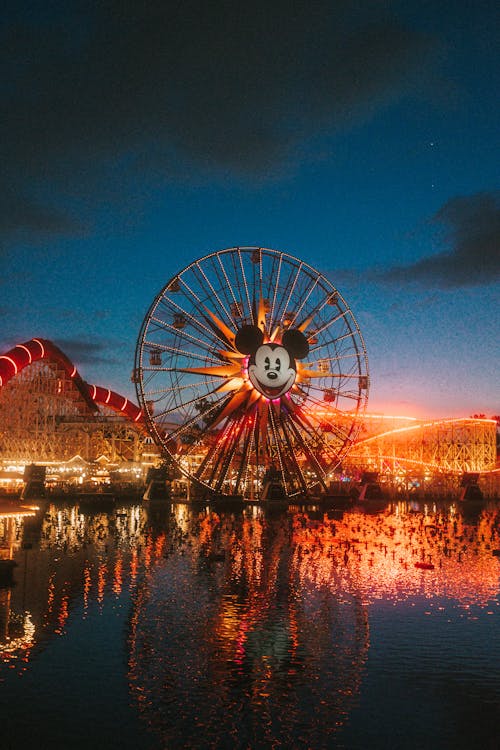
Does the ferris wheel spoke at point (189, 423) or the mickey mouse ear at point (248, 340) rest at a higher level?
the mickey mouse ear at point (248, 340)

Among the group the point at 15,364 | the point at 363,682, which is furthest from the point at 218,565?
the point at 15,364

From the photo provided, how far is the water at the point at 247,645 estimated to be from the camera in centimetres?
1487

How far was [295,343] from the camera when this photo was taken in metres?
57.9

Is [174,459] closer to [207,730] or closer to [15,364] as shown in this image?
[15,364]

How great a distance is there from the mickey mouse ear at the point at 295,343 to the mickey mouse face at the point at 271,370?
0.54 meters

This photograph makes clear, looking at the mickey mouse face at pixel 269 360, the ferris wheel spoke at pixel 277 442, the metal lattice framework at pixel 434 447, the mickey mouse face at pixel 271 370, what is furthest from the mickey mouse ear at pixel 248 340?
the metal lattice framework at pixel 434 447

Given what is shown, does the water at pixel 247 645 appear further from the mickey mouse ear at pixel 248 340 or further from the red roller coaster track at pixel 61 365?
the red roller coaster track at pixel 61 365

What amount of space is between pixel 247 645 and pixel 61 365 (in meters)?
71.2

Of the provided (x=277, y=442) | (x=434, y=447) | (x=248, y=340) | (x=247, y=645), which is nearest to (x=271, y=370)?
(x=248, y=340)

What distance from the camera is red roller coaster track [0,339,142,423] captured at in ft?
224

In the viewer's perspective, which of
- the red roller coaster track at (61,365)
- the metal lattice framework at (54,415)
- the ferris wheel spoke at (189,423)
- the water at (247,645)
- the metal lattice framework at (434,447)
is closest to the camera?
the water at (247,645)

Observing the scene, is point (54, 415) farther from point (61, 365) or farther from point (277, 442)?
point (277, 442)

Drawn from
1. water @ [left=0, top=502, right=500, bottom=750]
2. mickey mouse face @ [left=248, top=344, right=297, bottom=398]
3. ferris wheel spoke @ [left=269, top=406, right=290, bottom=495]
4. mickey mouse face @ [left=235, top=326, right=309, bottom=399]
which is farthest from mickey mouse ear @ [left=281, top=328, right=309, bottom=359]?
water @ [left=0, top=502, right=500, bottom=750]

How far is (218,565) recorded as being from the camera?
32875 millimetres
